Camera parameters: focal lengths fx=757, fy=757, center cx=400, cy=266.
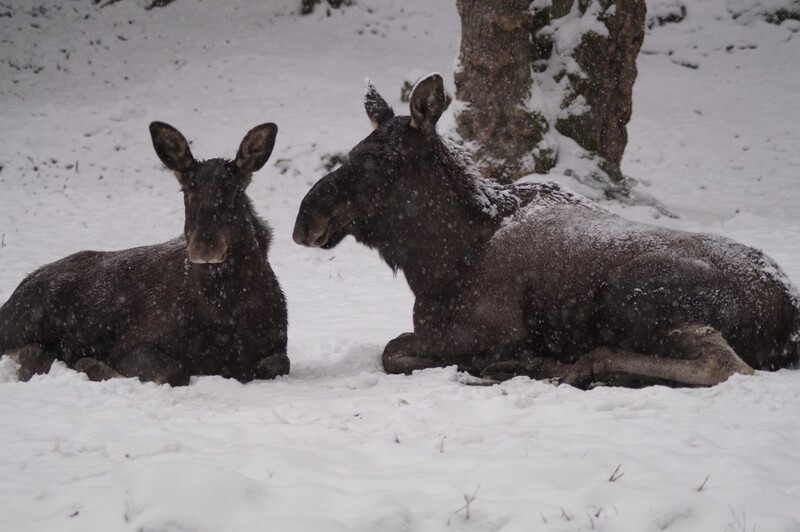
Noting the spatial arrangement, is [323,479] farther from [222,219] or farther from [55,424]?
[222,219]

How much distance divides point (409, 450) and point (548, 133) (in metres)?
8.28

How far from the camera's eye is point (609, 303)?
5.48 metres

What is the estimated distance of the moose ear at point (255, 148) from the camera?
616 cm

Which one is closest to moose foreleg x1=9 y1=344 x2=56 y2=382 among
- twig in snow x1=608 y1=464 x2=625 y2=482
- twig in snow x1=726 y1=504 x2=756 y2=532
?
twig in snow x1=608 y1=464 x2=625 y2=482

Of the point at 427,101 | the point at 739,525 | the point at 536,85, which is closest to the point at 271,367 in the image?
the point at 427,101

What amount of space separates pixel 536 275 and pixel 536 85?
6.25 meters

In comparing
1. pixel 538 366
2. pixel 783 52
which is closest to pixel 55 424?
pixel 538 366

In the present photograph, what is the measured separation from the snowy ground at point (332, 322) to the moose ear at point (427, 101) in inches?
79.9

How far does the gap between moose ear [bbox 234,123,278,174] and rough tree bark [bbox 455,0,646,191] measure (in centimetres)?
530

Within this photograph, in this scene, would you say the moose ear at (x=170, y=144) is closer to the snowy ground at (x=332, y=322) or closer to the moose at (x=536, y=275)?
the moose at (x=536, y=275)

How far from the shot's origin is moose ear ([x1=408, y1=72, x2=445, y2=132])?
595cm

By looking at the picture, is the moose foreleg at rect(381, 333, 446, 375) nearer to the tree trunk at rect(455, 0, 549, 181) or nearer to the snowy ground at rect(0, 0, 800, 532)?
the snowy ground at rect(0, 0, 800, 532)

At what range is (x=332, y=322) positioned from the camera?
847cm

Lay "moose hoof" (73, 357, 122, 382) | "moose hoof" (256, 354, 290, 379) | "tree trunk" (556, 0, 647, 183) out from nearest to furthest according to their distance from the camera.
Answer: "moose hoof" (73, 357, 122, 382) → "moose hoof" (256, 354, 290, 379) → "tree trunk" (556, 0, 647, 183)
